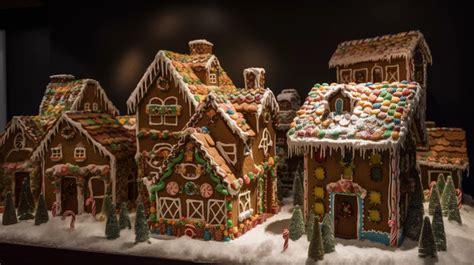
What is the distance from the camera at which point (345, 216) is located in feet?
32.0

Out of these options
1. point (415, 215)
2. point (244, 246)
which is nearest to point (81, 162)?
point (244, 246)

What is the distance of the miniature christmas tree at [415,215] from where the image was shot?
9461 mm

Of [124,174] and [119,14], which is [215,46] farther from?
[124,174]

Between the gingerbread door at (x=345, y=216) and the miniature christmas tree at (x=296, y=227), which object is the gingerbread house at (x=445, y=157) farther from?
the miniature christmas tree at (x=296, y=227)

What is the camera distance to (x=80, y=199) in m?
11.5

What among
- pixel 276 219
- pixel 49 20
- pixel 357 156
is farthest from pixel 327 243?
pixel 49 20

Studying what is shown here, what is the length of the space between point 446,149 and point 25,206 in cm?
1078

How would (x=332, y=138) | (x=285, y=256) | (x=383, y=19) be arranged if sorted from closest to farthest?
(x=285, y=256)
(x=332, y=138)
(x=383, y=19)

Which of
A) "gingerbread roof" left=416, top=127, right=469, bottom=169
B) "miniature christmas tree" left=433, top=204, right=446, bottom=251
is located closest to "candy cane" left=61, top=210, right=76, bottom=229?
"miniature christmas tree" left=433, top=204, right=446, bottom=251

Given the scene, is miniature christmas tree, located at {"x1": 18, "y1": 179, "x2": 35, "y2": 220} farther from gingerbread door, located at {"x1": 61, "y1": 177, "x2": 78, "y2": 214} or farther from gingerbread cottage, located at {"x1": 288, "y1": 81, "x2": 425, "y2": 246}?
gingerbread cottage, located at {"x1": 288, "y1": 81, "x2": 425, "y2": 246}

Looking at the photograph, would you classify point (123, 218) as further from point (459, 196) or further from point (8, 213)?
point (459, 196)

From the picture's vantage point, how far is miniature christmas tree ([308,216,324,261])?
8359 millimetres

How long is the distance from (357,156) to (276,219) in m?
2.88

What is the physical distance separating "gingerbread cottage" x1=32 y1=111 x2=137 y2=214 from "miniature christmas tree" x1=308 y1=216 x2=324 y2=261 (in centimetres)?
530
